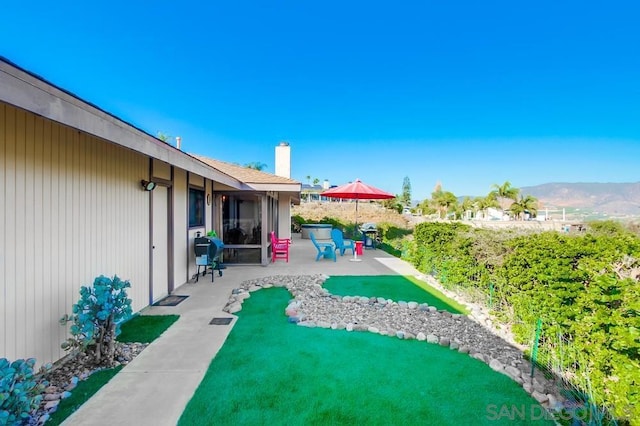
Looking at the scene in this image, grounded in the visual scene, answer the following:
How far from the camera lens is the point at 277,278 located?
7.41 meters

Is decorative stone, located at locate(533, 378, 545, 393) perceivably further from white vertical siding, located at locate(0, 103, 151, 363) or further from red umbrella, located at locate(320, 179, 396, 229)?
red umbrella, located at locate(320, 179, 396, 229)

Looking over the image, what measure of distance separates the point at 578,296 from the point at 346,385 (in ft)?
8.13

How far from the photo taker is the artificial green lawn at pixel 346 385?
8.21 feet

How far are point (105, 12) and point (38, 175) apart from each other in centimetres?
1057

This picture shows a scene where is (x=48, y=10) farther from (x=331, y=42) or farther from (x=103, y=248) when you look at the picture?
(x=331, y=42)

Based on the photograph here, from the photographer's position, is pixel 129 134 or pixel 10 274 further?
pixel 129 134

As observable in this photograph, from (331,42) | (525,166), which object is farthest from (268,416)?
(525,166)

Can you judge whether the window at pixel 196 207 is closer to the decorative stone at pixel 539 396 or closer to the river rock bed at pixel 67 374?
the river rock bed at pixel 67 374

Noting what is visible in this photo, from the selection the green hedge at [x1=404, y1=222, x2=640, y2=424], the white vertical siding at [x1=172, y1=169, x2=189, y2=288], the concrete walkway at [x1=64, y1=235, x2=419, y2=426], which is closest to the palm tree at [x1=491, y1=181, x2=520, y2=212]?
the green hedge at [x1=404, y1=222, x2=640, y2=424]

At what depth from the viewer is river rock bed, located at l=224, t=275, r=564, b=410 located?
10.5 feet

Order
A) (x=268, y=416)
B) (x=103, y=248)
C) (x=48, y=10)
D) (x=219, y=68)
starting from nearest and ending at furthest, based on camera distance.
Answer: (x=268, y=416) < (x=103, y=248) < (x=48, y=10) < (x=219, y=68)

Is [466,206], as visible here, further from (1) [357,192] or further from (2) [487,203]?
(1) [357,192]

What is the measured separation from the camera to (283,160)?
623 inches

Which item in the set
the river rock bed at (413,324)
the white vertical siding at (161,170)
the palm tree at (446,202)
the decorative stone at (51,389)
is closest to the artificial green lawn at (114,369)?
the decorative stone at (51,389)
